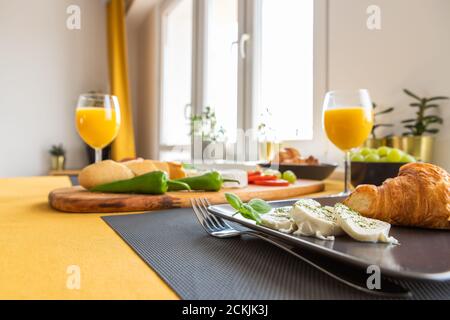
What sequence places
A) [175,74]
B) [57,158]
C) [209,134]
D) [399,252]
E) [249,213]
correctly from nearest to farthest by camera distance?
[399,252] → [249,213] → [209,134] → [175,74] → [57,158]

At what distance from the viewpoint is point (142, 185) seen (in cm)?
84

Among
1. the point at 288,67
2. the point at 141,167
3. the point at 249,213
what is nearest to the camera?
the point at 249,213

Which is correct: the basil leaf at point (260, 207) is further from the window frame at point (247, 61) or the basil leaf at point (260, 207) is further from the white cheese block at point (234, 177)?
the window frame at point (247, 61)

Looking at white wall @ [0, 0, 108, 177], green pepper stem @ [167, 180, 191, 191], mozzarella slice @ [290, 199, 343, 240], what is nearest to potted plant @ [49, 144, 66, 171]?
white wall @ [0, 0, 108, 177]

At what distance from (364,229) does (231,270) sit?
0.51ft

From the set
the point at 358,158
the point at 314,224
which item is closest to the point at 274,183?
the point at 358,158

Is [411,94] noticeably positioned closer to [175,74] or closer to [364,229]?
[364,229]

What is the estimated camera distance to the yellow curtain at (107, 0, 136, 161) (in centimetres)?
404

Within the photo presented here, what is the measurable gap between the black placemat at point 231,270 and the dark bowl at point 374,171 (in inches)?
23.5

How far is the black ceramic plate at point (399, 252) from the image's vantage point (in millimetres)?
295

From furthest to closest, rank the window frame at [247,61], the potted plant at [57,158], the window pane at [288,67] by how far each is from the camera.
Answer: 1. the potted plant at [57,158]
2. the window pane at [288,67]
3. the window frame at [247,61]

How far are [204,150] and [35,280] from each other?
7.98ft

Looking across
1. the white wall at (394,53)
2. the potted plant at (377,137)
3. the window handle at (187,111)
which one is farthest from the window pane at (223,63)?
the potted plant at (377,137)
